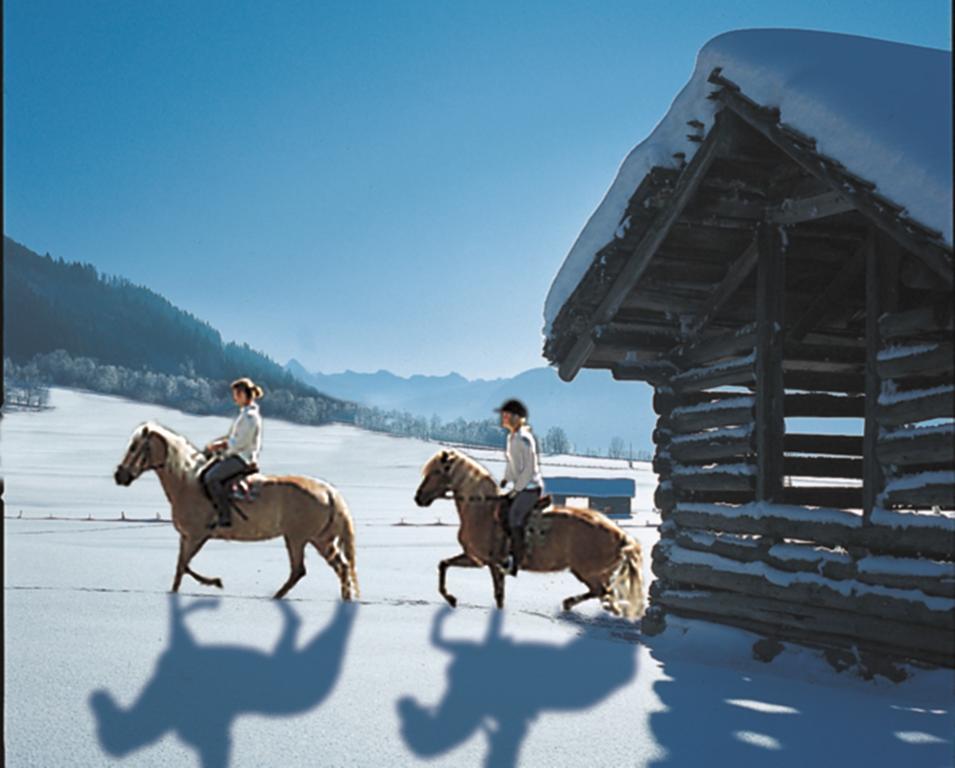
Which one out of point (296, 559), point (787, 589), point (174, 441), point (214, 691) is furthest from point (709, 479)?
point (214, 691)

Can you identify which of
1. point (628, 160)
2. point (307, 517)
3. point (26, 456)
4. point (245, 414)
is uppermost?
point (628, 160)

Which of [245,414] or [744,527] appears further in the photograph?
[744,527]

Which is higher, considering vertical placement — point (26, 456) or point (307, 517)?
point (307, 517)

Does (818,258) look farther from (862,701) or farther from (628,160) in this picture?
(862,701)

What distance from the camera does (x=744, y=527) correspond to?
8.09 m

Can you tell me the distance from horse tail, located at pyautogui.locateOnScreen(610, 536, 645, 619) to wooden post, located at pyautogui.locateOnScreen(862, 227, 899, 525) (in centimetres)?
215

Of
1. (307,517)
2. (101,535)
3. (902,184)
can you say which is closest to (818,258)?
(902,184)

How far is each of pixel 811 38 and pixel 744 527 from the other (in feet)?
A: 14.5

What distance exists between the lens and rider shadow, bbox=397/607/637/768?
15.7ft

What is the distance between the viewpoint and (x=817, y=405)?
31.3ft

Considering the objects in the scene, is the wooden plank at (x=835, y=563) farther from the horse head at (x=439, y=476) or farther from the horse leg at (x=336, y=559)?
the horse leg at (x=336, y=559)

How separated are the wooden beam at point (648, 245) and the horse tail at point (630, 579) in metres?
2.49

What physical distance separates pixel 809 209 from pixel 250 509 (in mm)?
5927

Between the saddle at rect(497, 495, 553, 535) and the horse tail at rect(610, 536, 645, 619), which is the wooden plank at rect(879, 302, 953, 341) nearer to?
the horse tail at rect(610, 536, 645, 619)
